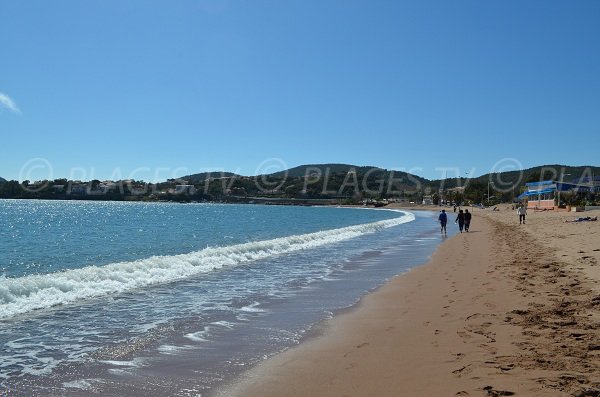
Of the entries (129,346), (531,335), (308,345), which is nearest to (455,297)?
(531,335)

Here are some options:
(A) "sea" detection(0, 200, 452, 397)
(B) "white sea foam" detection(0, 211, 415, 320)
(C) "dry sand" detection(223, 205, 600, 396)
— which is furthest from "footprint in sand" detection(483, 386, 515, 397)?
(B) "white sea foam" detection(0, 211, 415, 320)

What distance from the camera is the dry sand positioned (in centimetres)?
495

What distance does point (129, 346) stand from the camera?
6.97 metres

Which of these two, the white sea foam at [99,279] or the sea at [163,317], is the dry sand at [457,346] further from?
the white sea foam at [99,279]

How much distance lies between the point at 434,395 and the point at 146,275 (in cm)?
1156

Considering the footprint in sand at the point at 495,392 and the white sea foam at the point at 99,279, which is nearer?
the footprint in sand at the point at 495,392

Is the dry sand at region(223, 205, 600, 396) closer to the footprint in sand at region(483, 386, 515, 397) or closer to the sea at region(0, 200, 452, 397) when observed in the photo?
the footprint in sand at region(483, 386, 515, 397)

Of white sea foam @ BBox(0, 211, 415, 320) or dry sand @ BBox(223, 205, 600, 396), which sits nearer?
dry sand @ BBox(223, 205, 600, 396)

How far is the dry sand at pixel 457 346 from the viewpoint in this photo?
16.2ft

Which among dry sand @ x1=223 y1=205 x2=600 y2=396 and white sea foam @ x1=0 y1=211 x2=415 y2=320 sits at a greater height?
dry sand @ x1=223 y1=205 x2=600 y2=396

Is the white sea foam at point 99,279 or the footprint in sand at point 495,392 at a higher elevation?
the footprint in sand at point 495,392

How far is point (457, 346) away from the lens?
6.37 meters

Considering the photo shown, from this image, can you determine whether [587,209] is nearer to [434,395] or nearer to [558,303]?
[558,303]

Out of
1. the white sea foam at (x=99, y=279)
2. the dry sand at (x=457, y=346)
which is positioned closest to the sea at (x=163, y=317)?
the white sea foam at (x=99, y=279)
